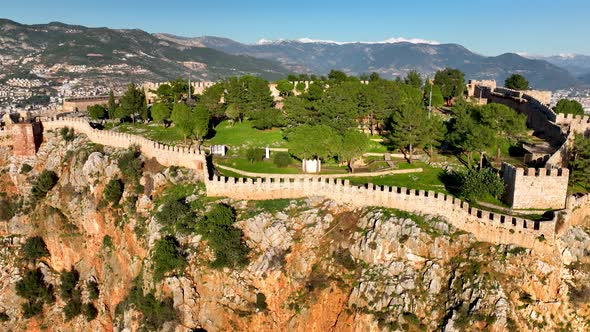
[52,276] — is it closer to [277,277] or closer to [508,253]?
[277,277]

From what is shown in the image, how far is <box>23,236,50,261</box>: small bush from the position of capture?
165 ft

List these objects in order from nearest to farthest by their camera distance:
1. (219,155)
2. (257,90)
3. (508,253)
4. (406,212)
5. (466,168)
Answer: (508,253), (406,212), (466,168), (219,155), (257,90)

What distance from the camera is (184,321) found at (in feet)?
117

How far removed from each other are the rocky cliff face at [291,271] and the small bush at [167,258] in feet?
1.84

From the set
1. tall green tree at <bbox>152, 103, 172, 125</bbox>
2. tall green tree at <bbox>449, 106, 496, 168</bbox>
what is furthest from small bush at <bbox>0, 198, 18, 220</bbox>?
tall green tree at <bbox>449, 106, 496, 168</bbox>

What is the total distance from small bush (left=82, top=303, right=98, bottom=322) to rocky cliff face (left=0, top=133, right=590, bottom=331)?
0.47m

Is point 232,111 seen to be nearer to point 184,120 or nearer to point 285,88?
point 184,120

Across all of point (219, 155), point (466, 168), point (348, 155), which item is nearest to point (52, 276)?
point (219, 155)

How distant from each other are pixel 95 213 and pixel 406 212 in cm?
3058

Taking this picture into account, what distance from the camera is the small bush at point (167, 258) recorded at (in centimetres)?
3628

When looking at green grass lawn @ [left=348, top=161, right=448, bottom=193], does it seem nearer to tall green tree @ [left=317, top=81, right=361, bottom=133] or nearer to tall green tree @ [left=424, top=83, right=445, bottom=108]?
tall green tree @ [left=317, top=81, right=361, bottom=133]

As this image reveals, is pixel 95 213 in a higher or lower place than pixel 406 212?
lower

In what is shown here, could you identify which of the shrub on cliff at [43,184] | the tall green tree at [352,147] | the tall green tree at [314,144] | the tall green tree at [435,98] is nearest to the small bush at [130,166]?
the shrub on cliff at [43,184]

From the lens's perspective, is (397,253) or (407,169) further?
(407,169)
